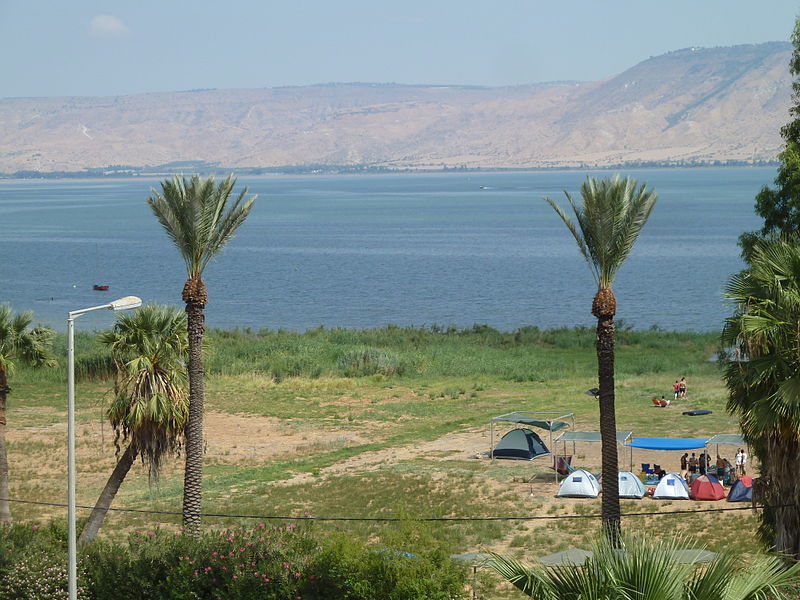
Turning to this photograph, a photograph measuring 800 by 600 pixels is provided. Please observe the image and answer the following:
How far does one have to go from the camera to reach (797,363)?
15.8 m

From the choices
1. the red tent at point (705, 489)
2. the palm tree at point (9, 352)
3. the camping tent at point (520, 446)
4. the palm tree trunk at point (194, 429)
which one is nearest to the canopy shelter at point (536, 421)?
the camping tent at point (520, 446)

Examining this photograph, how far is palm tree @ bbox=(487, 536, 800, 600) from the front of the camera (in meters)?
10.1

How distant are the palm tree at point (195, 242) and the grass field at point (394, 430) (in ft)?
13.2

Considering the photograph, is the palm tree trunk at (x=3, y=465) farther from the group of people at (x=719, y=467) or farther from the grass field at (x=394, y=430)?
the group of people at (x=719, y=467)

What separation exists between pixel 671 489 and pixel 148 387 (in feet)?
46.2

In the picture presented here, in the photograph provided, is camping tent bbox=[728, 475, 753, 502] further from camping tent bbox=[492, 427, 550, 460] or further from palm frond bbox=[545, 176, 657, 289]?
palm frond bbox=[545, 176, 657, 289]

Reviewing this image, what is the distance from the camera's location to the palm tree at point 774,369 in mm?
15758

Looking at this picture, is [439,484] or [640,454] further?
[640,454]

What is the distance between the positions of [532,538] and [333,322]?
66.1 metres

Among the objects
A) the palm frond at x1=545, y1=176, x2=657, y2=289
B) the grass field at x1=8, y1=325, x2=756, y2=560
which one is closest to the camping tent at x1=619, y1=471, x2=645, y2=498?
the grass field at x1=8, y1=325, x2=756, y2=560

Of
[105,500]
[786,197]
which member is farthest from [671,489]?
[105,500]

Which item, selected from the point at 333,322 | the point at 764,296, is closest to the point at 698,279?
the point at 333,322

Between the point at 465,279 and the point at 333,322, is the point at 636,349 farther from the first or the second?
the point at 465,279

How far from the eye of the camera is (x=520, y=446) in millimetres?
34594
